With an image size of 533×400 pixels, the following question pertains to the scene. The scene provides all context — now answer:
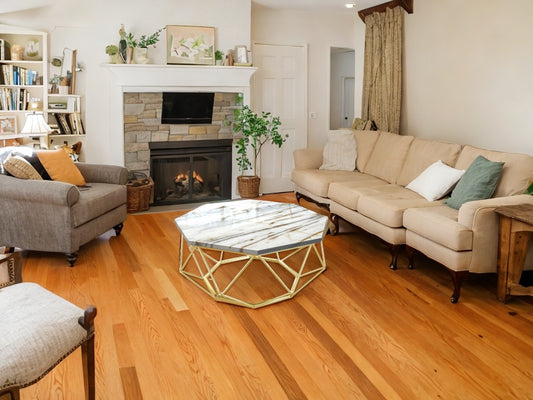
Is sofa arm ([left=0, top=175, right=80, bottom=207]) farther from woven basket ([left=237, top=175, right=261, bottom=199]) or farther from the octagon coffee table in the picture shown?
woven basket ([left=237, top=175, right=261, bottom=199])

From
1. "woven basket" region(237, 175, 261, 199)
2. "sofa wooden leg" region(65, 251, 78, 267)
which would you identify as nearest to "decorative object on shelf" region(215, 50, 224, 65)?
"woven basket" region(237, 175, 261, 199)

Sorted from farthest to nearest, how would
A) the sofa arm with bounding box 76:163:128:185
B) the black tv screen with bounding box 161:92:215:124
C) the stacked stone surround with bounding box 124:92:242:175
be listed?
the black tv screen with bounding box 161:92:215:124
the stacked stone surround with bounding box 124:92:242:175
the sofa arm with bounding box 76:163:128:185

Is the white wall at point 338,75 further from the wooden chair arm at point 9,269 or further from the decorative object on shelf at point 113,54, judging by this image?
the wooden chair arm at point 9,269

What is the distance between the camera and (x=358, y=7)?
634cm

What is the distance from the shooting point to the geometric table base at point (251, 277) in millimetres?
3270

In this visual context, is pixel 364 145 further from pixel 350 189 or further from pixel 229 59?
pixel 229 59

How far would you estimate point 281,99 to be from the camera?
6684mm

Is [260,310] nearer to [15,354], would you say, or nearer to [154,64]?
[15,354]

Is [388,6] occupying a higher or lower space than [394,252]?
higher

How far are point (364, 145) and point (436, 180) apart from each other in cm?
159

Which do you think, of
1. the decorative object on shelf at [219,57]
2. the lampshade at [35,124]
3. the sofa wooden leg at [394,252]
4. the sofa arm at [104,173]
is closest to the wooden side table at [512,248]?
the sofa wooden leg at [394,252]

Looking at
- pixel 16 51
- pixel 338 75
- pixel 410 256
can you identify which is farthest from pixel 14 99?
pixel 338 75

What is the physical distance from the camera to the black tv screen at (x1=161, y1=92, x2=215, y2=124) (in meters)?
5.92

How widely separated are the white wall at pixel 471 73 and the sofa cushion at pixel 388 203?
1058mm
